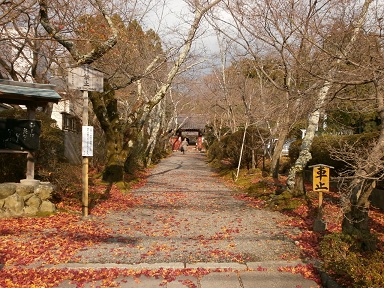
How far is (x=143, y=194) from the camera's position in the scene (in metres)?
13.0

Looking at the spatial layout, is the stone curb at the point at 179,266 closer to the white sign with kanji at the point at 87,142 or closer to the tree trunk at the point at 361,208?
the tree trunk at the point at 361,208

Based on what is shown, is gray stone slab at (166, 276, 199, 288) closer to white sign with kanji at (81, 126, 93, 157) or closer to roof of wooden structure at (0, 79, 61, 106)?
white sign with kanji at (81, 126, 93, 157)

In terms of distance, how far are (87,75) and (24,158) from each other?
11.0ft

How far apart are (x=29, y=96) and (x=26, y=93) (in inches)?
4.2

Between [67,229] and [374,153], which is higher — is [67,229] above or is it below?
below

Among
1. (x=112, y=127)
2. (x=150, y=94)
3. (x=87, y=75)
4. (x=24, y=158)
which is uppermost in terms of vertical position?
(x=150, y=94)

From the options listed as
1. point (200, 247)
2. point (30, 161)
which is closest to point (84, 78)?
point (30, 161)

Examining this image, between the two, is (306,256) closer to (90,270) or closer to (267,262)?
(267,262)

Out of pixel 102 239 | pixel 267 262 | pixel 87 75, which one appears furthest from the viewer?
pixel 87 75

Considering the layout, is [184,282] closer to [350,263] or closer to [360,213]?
[350,263]

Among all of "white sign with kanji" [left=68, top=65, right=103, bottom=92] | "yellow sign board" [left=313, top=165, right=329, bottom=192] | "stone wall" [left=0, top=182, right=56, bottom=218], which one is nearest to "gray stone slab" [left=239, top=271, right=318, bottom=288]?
"yellow sign board" [left=313, top=165, right=329, bottom=192]

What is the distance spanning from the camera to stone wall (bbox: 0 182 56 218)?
7.83 m

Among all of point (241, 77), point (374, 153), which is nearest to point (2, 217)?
point (374, 153)

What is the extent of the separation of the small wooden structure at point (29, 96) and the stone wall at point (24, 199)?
236 millimetres
